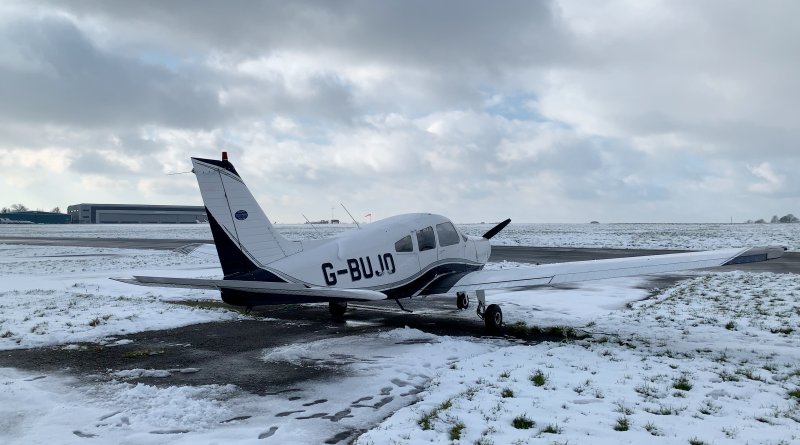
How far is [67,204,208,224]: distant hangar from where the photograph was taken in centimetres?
14900

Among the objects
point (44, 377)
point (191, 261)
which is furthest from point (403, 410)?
point (191, 261)

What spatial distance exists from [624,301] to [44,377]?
13.3 metres

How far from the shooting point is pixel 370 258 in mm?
9516

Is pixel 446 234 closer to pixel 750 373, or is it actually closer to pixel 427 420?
pixel 750 373

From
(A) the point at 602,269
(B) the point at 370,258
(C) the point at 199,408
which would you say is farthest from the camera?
(A) the point at 602,269

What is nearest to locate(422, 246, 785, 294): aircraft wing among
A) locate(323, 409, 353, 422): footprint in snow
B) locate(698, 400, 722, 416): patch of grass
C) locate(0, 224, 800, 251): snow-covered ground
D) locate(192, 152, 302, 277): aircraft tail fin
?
locate(192, 152, 302, 277): aircraft tail fin

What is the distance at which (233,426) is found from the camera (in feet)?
Result: 16.0

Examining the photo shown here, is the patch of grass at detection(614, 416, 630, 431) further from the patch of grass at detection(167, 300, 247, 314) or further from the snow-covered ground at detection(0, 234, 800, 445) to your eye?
the patch of grass at detection(167, 300, 247, 314)

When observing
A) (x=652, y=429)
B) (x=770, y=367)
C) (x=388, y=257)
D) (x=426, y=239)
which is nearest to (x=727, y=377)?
(x=770, y=367)

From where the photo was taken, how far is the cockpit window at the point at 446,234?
443 inches

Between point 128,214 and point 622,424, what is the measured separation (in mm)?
171315

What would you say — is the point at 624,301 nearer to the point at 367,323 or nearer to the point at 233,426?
the point at 367,323

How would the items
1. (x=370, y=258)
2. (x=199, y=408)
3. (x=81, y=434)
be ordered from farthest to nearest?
(x=370, y=258) < (x=199, y=408) < (x=81, y=434)

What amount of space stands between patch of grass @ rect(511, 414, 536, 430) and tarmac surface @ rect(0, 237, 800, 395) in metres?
2.85
